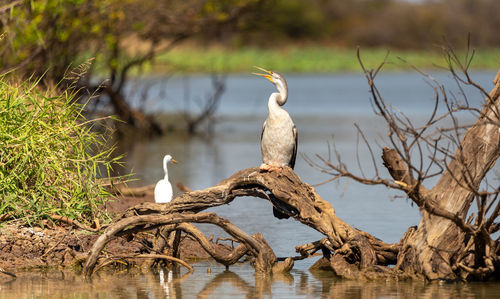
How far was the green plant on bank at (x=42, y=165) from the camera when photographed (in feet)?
27.9

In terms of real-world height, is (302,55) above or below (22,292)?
above

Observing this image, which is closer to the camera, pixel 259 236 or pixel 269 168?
pixel 269 168

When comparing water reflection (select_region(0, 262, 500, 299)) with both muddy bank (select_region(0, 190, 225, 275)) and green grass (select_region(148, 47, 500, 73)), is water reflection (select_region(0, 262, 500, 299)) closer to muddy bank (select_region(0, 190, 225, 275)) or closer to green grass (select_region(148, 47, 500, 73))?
muddy bank (select_region(0, 190, 225, 275))

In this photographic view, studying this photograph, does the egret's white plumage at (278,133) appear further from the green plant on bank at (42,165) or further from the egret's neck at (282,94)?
the green plant on bank at (42,165)

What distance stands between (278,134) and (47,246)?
2.46m

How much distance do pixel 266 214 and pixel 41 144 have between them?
3.90 meters

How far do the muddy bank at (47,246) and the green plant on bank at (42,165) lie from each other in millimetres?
157

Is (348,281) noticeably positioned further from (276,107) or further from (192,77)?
(192,77)

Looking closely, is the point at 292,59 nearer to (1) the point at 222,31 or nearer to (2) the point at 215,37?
(2) the point at 215,37

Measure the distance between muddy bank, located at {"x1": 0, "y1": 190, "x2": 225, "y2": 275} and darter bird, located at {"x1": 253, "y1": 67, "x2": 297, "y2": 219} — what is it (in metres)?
1.46

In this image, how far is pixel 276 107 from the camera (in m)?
8.27

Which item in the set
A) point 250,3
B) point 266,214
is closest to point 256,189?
point 266,214

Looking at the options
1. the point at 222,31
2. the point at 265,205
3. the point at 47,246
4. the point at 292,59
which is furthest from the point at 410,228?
the point at 292,59

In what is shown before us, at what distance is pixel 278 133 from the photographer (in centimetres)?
829
